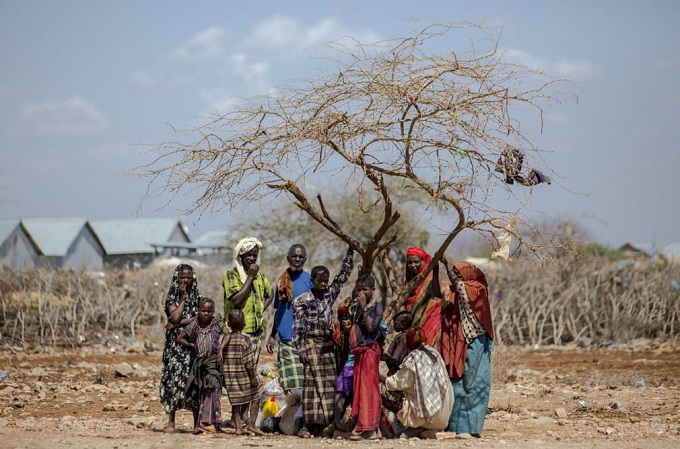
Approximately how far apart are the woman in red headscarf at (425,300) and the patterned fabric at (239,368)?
1417 mm

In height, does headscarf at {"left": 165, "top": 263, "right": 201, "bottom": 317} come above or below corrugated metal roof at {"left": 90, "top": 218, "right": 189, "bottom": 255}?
below

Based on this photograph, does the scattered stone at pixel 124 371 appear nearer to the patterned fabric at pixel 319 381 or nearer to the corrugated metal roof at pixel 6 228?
the patterned fabric at pixel 319 381

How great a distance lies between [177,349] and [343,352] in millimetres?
1458

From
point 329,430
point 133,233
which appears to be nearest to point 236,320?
point 329,430

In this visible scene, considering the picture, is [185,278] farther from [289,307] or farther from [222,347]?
[289,307]

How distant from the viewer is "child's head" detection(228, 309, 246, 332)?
7.83 metres

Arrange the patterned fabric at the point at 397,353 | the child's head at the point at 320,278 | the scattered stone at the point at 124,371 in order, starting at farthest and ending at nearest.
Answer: the scattered stone at the point at 124,371, the child's head at the point at 320,278, the patterned fabric at the point at 397,353

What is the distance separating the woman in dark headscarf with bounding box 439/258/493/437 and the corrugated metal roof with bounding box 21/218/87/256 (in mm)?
38808

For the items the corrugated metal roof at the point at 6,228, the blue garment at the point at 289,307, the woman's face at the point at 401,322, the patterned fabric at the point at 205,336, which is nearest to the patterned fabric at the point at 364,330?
the woman's face at the point at 401,322

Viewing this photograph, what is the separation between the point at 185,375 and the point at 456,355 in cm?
232

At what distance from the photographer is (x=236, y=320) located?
7828 millimetres

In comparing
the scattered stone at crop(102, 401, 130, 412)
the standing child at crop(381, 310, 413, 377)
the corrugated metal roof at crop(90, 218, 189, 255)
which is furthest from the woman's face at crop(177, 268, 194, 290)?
the corrugated metal roof at crop(90, 218, 189, 255)

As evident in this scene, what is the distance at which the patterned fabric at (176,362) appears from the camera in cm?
798

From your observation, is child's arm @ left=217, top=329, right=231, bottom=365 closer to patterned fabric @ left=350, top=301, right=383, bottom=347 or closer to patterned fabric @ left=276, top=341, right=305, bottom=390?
patterned fabric @ left=276, top=341, right=305, bottom=390
